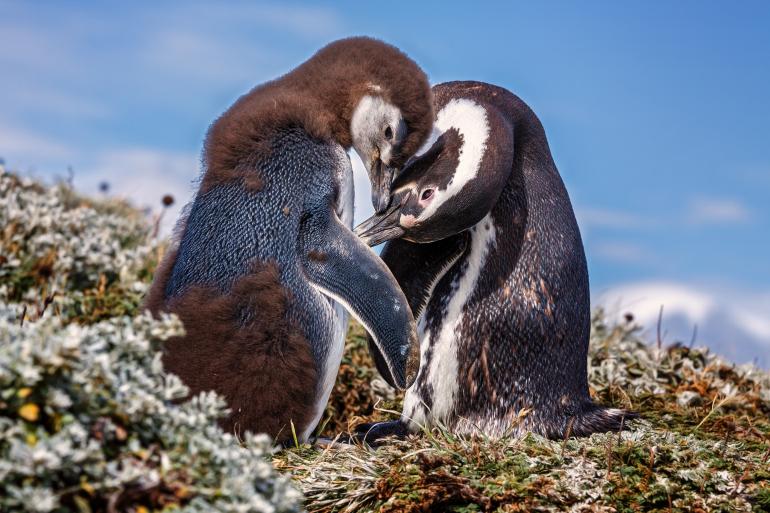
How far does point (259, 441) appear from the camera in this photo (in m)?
2.23

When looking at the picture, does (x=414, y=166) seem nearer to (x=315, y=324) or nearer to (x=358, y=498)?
(x=315, y=324)

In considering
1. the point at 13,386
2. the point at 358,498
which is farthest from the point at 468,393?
the point at 13,386

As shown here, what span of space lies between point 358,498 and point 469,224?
4.21 ft

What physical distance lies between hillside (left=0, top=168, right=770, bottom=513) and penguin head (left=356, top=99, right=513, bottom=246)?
0.94 m

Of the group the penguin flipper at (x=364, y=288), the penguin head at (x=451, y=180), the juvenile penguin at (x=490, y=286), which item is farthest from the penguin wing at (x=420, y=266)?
the penguin flipper at (x=364, y=288)

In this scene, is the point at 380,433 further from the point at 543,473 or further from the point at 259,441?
the point at 259,441

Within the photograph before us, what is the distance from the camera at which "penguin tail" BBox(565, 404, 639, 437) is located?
13.7 feet

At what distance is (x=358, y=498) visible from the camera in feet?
11.1

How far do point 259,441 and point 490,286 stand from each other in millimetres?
2025

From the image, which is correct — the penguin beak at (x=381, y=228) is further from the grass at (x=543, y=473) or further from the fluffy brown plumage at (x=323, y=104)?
the grass at (x=543, y=473)

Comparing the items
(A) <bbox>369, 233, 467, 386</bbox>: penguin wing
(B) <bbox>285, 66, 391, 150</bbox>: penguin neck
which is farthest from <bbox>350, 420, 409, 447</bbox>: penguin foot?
(B) <bbox>285, 66, 391, 150</bbox>: penguin neck

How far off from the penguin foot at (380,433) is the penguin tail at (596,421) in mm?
793

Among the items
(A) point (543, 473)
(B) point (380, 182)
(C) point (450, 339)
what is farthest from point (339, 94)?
(A) point (543, 473)

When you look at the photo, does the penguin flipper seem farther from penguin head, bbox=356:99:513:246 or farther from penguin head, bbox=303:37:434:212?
penguin head, bbox=303:37:434:212
